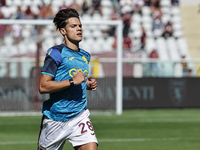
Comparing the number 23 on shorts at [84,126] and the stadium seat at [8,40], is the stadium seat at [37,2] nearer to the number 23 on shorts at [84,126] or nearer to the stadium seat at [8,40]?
→ the stadium seat at [8,40]

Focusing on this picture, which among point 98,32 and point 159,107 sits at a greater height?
point 98,32

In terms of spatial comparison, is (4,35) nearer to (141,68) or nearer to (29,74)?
(29,74)

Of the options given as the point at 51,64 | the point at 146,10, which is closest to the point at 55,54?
the point at 51,64

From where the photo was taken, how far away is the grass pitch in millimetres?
9914

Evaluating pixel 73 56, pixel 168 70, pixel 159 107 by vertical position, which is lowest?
pixel 159 107

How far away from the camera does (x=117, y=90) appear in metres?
16.3

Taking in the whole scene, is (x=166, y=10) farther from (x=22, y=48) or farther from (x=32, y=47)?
(x=22, y=48)

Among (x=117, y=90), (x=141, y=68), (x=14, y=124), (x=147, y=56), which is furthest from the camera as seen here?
(x=147, y=56)

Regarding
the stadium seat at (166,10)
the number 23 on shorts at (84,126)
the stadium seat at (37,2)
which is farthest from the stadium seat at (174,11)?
the number 23 on shorts at (84,126)

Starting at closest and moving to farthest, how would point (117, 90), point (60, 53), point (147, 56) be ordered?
point (60, 53), point (117, 90), point (147, 56)

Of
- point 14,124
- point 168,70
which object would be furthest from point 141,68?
point 14,124

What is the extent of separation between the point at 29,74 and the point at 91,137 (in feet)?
37.8

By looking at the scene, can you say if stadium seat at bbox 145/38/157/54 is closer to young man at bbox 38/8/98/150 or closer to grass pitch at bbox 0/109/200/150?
grass pitch at bbox 0/109/200/150

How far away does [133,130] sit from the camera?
12.4 metres
